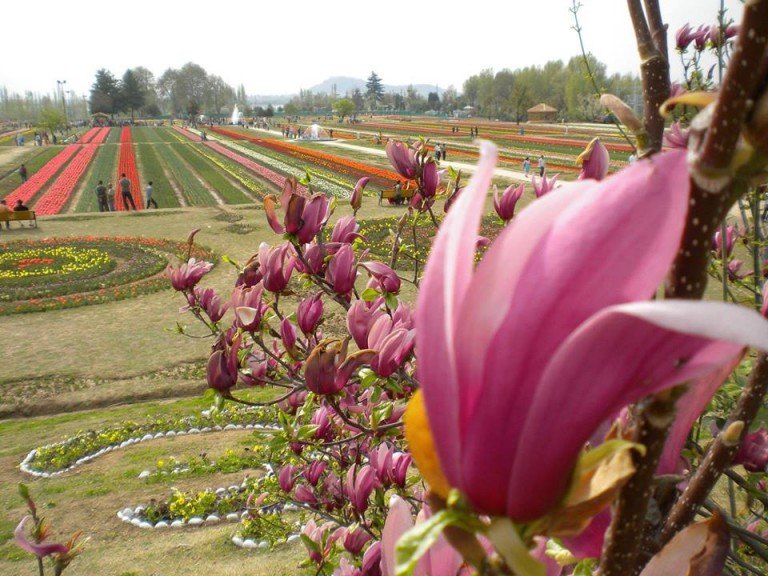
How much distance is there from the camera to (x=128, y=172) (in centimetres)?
2722

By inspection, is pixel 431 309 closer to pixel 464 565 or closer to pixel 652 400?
pixel 652 400

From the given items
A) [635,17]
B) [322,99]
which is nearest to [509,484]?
[635,17]

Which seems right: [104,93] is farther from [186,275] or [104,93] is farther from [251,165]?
[186,275]

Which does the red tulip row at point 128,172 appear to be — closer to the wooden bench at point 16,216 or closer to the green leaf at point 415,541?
the wooden bench at point 16,216

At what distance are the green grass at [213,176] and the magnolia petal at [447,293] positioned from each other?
2095 centimetres

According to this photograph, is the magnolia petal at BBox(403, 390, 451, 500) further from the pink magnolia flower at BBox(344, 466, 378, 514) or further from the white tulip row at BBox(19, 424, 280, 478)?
the white tulip row at BBox(19, 424, 280, 478)

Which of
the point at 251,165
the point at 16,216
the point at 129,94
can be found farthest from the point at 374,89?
the point at 16,216

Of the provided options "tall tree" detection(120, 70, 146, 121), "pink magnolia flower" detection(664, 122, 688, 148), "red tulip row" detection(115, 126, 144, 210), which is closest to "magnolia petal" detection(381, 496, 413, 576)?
"pink magnolia flower" detection(664, 122, 688, 148)

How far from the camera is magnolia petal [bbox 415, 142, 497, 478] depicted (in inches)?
15.4

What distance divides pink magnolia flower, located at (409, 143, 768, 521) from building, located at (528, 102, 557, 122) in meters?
74.3

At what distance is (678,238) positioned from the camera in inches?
14.7

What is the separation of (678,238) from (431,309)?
0.16 m

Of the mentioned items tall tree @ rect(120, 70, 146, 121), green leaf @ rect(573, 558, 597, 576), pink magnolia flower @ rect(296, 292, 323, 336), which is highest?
tall tree @ rect(120, 70, 146, 121)

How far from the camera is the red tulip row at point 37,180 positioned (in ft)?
68.9
